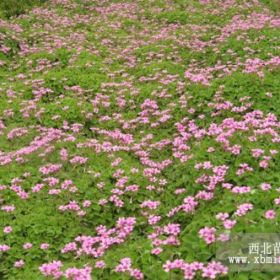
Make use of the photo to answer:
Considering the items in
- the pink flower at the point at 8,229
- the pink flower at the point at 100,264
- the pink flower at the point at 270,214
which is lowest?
the pink flower at the point at 8,229

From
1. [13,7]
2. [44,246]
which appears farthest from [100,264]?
[13,7]

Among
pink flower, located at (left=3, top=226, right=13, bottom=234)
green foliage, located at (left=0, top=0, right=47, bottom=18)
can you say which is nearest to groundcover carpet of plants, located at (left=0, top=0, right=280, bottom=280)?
pink flower, located at (left=3, top=226, right=13, bottom=234)

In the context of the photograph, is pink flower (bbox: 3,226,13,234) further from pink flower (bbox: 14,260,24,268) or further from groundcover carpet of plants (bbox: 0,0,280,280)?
pink flower (bbox: 14,260,24,268)

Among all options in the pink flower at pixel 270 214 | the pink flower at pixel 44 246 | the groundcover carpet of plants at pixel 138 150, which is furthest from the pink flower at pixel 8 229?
the pink flower at pixel 270 214

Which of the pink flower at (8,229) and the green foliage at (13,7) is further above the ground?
the green foliage at (13,7)

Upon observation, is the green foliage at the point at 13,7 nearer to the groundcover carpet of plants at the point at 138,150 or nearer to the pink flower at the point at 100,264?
the groundcover carpet of plants at the point at 138,150

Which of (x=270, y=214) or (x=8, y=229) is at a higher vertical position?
(x=270, y=214)

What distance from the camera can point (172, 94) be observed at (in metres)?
12.6

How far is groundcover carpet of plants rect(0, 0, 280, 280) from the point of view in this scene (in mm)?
6250

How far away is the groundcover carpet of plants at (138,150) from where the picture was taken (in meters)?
6.25

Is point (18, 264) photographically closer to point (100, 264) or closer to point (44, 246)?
point (44, 246)

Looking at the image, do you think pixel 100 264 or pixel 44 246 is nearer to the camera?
pixel 100 264

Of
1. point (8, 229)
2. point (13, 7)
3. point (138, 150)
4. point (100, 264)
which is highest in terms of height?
point (13, 7)

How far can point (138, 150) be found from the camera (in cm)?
1020
